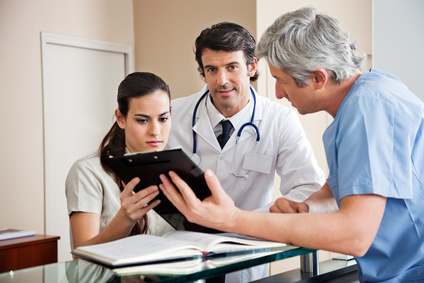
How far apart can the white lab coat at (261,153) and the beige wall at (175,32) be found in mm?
1798

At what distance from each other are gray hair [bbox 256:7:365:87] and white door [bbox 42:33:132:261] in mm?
3314

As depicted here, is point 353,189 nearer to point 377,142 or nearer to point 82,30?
point 377,142

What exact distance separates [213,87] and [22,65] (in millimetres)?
2464

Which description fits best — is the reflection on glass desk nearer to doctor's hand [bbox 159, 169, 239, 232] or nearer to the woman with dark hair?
doctor's hand [bbox 159, 169, 239, 232]

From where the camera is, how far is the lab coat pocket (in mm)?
2158

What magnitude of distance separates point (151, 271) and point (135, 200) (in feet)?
1.20

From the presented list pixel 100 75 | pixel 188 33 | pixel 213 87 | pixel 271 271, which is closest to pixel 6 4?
pixel 100 75

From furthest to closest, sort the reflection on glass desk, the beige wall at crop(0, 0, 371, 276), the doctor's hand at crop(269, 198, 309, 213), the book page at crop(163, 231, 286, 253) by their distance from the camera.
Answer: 1. the beige wall at crop(0, 0, 371, 276)
2. the doctor's hand at crop(269, 198, 309, 213)
3. the book page at crop(163, 231, 286, 253)
4. the reflection on glass desk

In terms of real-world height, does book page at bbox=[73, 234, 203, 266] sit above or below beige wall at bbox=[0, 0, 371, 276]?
below

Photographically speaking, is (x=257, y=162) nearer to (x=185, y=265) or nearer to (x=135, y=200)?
(x=135, y=200)

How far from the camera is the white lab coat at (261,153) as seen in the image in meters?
2.15

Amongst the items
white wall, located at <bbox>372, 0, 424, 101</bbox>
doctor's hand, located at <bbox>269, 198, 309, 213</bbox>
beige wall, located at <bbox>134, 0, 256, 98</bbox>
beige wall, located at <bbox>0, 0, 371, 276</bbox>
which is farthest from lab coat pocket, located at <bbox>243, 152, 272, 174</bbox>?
white wall, located at <bbox>372, 0, 424, 101</bbox>

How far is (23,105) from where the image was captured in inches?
161

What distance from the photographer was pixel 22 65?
4.09 metres
